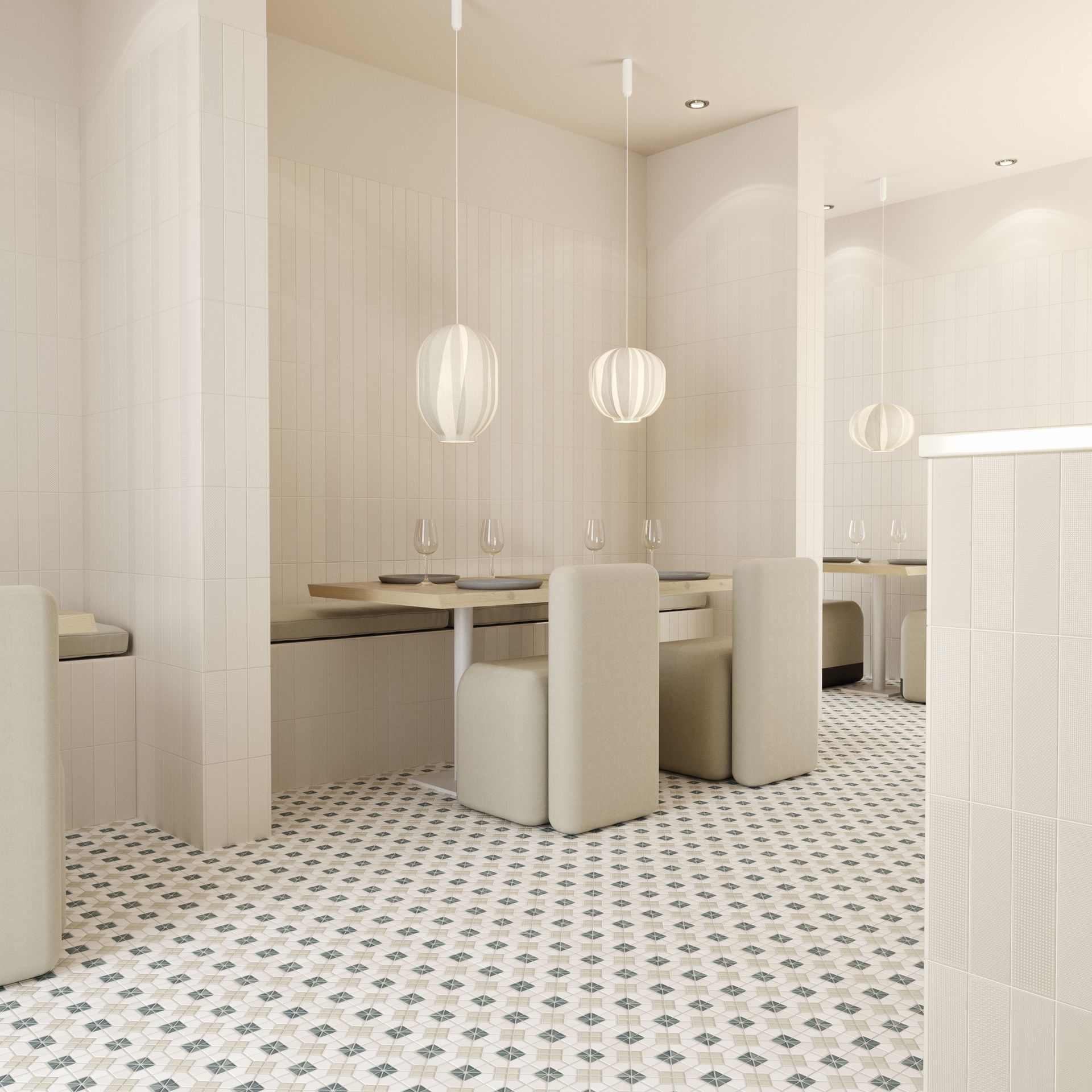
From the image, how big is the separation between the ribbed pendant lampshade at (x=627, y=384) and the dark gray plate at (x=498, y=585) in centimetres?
111

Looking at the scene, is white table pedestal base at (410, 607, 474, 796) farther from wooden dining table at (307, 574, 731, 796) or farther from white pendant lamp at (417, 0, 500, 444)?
white pendant lamp at (417, 0, 500, 444)

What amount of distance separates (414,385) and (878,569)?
2749mm

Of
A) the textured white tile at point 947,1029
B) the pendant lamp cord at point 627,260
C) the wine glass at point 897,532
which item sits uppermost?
the pendant lamp cord at point 627,260

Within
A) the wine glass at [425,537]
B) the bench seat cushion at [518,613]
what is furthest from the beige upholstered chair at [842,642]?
the wine glass at [425,537]

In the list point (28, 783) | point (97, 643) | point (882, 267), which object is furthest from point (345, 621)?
point (882, 267)

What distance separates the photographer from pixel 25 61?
3.64m

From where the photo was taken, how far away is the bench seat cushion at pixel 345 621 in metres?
3.90

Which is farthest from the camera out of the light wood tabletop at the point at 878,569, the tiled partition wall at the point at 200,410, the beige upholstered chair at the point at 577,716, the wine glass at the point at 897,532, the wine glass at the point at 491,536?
the wine glass at the point at 897,532

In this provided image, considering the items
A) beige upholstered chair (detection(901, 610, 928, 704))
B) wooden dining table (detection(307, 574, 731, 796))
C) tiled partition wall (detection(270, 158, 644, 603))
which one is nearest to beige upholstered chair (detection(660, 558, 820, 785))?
wooden dining table (detection(307, 574, 731, 796))

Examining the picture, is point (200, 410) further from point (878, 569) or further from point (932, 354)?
point (932, 354)

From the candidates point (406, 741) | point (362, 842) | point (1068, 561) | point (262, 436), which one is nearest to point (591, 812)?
point (362, 842)

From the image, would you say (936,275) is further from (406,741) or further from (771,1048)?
(771,1048)

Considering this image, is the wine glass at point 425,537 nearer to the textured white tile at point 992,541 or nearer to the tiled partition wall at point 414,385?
the tiled partition wall at point 414,385

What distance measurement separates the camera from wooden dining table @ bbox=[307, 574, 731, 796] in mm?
3496
